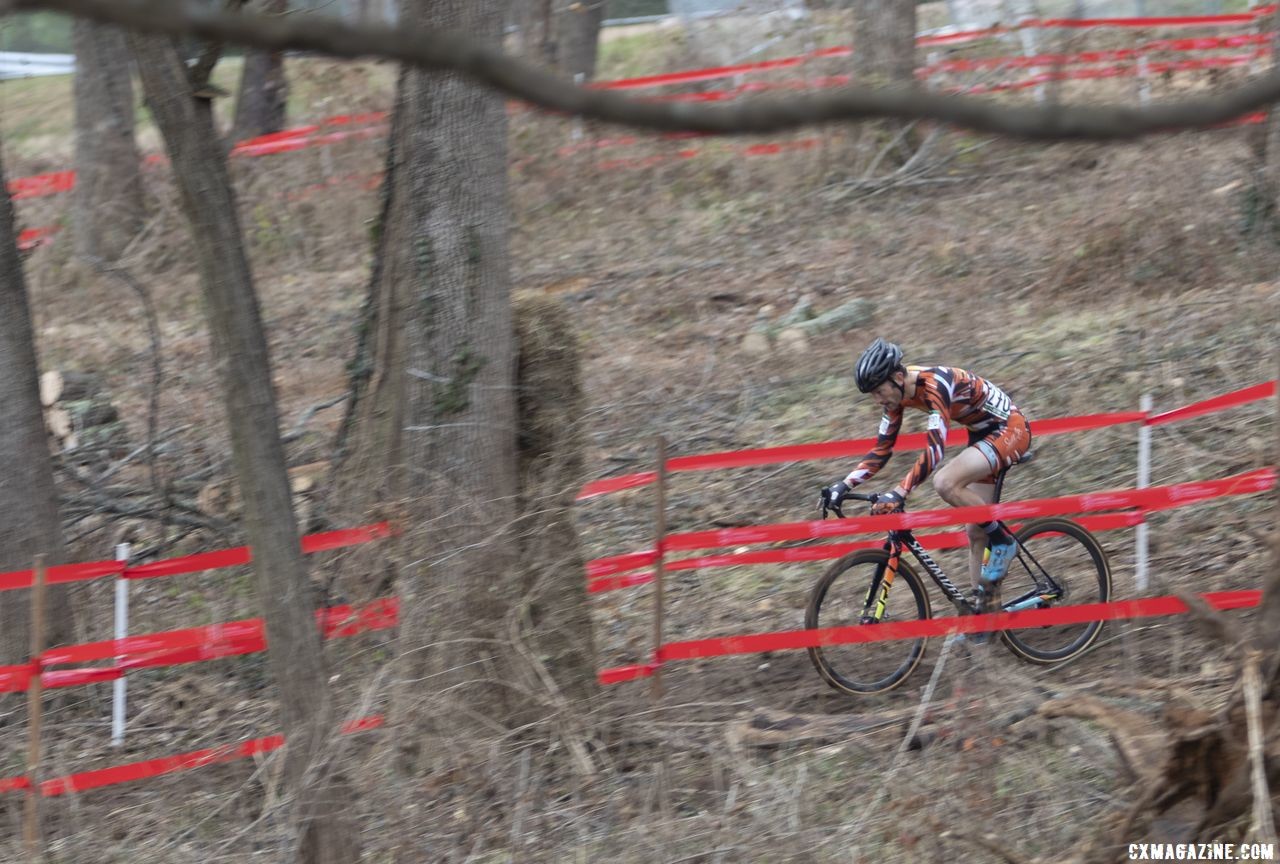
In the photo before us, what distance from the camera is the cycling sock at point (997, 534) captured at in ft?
24.2

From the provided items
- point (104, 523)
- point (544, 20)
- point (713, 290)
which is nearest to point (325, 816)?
point (104, 523)

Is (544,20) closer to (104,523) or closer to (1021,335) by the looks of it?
(1021,335)

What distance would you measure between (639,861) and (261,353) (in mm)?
2574

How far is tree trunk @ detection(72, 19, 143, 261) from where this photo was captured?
58.6 feet

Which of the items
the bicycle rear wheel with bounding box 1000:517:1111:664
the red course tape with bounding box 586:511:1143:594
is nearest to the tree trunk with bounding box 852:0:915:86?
the red course tape with bounding box 586:511:1143:594

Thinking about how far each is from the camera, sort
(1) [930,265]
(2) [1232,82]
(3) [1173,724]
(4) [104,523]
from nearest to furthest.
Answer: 1. (3) [1173,724]
2. (4) [104,523]
3. (1) [930,265]
4. (2) [1232,82]

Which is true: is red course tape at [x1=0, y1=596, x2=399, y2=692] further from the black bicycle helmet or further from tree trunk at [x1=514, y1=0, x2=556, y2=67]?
tree trunk at [x1=514, y1=0, x2=556, y2=67]

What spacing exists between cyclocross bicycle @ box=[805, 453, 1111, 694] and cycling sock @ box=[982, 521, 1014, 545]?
94 mm

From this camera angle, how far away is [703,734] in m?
6.66

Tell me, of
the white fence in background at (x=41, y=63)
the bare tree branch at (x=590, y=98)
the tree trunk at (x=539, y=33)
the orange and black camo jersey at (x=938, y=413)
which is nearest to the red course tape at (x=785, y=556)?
the orange and black camo jersey at (x=938, y=413)

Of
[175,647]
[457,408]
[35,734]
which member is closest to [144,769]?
[35,734]

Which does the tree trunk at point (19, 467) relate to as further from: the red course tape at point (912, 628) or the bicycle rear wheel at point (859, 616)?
the bicycle rear wheel at point (859, 616)

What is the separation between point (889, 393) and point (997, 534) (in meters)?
1.06

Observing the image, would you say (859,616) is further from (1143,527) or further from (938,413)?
(1143,527)
